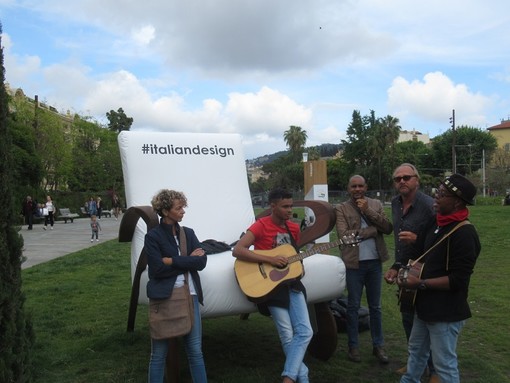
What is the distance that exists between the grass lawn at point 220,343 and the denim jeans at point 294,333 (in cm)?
59

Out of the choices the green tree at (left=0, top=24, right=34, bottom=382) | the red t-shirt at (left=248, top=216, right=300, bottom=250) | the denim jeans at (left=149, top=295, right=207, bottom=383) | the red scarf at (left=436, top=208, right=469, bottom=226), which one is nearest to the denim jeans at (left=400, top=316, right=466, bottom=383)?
the red scarf at (left=436, top=208, right=469, bottom=226)

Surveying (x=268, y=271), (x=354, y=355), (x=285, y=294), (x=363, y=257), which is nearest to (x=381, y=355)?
(x=354, y=355)

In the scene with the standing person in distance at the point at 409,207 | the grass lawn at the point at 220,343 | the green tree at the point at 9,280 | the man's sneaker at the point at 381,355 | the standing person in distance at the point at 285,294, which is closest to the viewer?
A: the green tree at the point at 9,280

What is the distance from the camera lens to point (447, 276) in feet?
9.80

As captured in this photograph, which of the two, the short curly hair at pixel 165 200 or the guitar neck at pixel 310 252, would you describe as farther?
the guitar neck at pixel 310 252

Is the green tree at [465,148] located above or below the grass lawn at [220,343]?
above

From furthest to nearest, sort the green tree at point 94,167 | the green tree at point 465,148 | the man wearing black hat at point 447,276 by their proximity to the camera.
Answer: the green tree at point 465,148 → the green tree at point 94,167 → the man wearing black hat at point 447,276

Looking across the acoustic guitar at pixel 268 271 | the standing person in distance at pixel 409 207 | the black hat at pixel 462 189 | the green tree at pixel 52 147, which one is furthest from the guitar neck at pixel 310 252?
the green tree at pixel 52 147

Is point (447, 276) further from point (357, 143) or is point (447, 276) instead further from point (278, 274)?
point (357, 143)

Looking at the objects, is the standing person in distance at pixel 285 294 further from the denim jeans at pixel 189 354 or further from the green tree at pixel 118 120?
the green tree at pixel 118 120

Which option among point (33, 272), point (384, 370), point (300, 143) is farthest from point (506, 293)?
point (300, 143)

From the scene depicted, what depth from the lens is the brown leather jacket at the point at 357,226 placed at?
451 cm

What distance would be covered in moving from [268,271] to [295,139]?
3214 inches

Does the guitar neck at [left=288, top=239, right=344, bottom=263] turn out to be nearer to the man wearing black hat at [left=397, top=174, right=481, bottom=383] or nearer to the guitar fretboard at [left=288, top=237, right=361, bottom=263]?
the guitar fretboard at [left=288, top=237, right=361, bottom=263]
